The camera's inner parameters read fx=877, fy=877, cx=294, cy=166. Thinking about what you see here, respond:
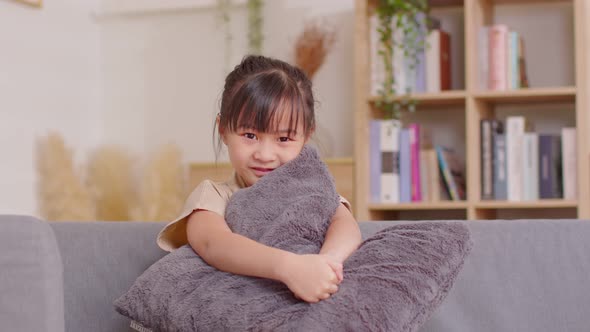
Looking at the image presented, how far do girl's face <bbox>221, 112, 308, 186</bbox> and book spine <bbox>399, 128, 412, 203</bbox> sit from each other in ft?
5.95

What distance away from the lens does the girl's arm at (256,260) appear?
3.49 ft

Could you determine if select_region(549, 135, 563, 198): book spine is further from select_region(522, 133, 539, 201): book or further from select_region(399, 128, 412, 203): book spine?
select_region(399, 128, 412, 203): book spine

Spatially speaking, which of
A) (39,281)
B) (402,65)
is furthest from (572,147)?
(39,281)

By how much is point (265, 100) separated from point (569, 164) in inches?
75.6

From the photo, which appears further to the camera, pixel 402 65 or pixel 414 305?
pixel 402 65

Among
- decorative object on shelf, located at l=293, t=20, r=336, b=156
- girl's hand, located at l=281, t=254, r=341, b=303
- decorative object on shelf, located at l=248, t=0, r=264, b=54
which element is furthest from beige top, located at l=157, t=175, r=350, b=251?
decorative object on shelf, located at l=248, t=0, r=264, b=54

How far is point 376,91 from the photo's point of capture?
10.5ft

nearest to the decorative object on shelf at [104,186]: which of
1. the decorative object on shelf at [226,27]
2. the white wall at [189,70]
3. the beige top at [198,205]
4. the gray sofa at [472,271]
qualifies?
the white wall at [189,70]

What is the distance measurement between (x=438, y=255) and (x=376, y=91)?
2.14 meters

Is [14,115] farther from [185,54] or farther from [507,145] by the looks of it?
[507,145]

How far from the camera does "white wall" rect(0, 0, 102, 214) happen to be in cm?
337

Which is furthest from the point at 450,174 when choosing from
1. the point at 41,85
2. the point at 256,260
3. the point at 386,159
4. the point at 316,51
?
the point at 256,260

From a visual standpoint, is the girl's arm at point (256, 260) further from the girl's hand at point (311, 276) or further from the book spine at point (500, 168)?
the book spine at point (500, 168)

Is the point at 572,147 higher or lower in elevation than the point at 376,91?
lower
